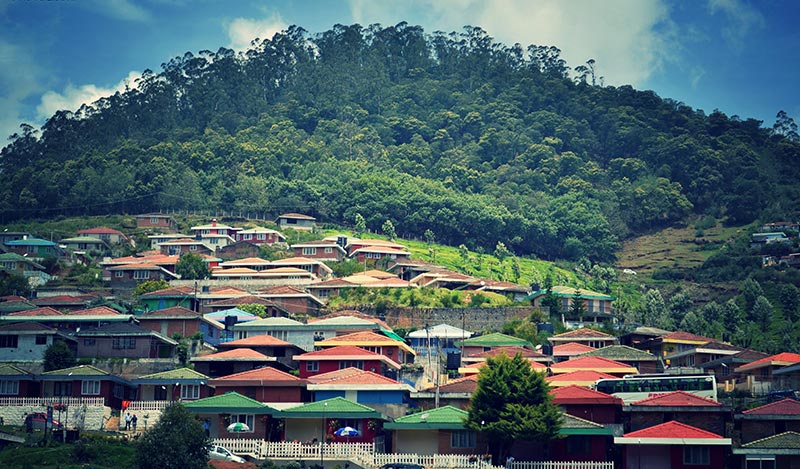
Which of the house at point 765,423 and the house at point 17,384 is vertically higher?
the house at point 17,384

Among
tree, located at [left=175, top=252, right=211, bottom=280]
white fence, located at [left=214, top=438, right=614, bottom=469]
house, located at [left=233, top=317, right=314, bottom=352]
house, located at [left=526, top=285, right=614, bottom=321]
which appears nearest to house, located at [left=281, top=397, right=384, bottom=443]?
white fence, located at [left=214, top=438, right=614, bottom=469]

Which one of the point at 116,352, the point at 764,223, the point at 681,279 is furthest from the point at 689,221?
the point at 116,352

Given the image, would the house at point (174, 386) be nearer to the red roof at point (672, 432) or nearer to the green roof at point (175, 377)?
the green roof at point (175, 377)

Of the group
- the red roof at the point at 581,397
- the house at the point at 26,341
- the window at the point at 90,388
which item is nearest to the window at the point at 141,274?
the house at the point at 26,341

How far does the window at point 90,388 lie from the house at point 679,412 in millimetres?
23836

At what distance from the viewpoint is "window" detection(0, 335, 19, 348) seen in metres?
63.1

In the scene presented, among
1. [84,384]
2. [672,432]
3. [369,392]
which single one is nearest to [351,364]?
[369,392]

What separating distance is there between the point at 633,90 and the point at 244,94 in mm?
55476

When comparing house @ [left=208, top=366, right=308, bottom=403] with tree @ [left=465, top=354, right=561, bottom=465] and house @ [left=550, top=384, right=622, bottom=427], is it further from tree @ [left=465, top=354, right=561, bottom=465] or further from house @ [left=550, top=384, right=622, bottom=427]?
house @ [left=550, top=384, right=622, bottom=427]

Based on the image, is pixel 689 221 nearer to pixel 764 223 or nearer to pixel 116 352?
pixel 764 223

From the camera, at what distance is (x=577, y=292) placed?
85562 millimetres

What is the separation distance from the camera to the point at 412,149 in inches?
5802

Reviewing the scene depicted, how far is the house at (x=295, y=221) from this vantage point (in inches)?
4643

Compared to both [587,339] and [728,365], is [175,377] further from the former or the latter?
[728,365]
